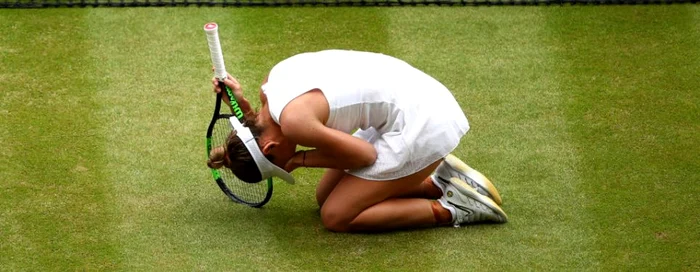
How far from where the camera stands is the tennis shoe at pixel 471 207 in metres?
6.84

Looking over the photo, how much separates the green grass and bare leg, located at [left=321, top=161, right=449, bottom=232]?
0.07 m

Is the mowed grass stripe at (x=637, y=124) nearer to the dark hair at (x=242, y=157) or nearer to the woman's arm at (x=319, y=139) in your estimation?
the woman's arm at (x=319, y=139)

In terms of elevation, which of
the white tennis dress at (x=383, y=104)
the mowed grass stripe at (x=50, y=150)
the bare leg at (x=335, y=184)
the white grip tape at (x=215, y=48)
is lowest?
the mowed grass stripe at (x=50, y=150)

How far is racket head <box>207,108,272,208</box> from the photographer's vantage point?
7.10 m

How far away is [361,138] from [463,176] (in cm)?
59

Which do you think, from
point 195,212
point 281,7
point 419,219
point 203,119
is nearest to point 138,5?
point 281,7

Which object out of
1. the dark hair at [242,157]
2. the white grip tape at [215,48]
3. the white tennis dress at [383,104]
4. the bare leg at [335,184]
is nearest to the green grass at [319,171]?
the bare leg at [335,184]

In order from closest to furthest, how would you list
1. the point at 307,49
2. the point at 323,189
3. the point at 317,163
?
the point at 317,163
the point at 323,189
the point at 307,49

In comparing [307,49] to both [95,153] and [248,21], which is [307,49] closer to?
[248,21]

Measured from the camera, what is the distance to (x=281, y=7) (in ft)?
30.0

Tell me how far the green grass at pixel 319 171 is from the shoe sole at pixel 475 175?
0.33 ft

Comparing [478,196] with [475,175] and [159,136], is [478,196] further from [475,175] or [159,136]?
[159,136]

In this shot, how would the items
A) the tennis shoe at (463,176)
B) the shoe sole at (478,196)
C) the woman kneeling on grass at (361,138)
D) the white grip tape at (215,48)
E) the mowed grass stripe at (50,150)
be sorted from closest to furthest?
the white grip tape at (215,48) → the woman kneeling on grass at (361,138) → the mowed grass stripe at (50,150) → the shoe sole at (478,196) → the tennis shoe at (463,176)

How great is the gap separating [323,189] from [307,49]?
69.1 inches
